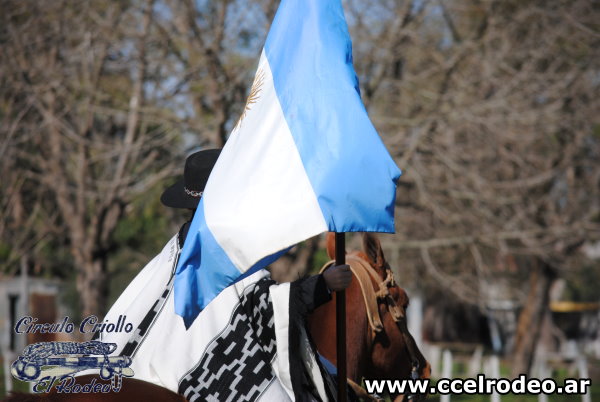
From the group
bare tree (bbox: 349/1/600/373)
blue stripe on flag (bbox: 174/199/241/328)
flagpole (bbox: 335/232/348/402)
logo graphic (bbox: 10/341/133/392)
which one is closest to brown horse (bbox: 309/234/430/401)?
flagpole (bbox: 335/232/348/402)

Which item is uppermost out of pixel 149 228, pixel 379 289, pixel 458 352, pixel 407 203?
pixel 379 289

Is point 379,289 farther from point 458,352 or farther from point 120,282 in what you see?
point 458,352

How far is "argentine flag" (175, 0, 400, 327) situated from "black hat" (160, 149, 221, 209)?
1.43ft

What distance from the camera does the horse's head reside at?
14.3ft

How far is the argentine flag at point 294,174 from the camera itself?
10.9ft

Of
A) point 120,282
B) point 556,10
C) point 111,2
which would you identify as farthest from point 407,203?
point 120,282

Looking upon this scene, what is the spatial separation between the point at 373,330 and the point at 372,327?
0.03m

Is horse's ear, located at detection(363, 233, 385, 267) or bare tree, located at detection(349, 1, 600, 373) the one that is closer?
horse's ear, located at detection(363, 233, 385, 267)

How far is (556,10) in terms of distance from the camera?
1151cm

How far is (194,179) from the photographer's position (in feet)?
13.3

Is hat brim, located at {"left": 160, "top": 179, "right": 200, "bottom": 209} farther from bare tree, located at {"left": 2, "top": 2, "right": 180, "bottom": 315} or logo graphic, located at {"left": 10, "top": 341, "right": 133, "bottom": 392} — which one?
bare tree, located at {"left": 2, "top": 2, "right": 180, "bottom": 315}

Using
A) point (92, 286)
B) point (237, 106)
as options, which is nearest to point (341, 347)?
point (237, 106)

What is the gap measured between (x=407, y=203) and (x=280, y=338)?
26.6 feet

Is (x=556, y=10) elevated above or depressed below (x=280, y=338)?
above
